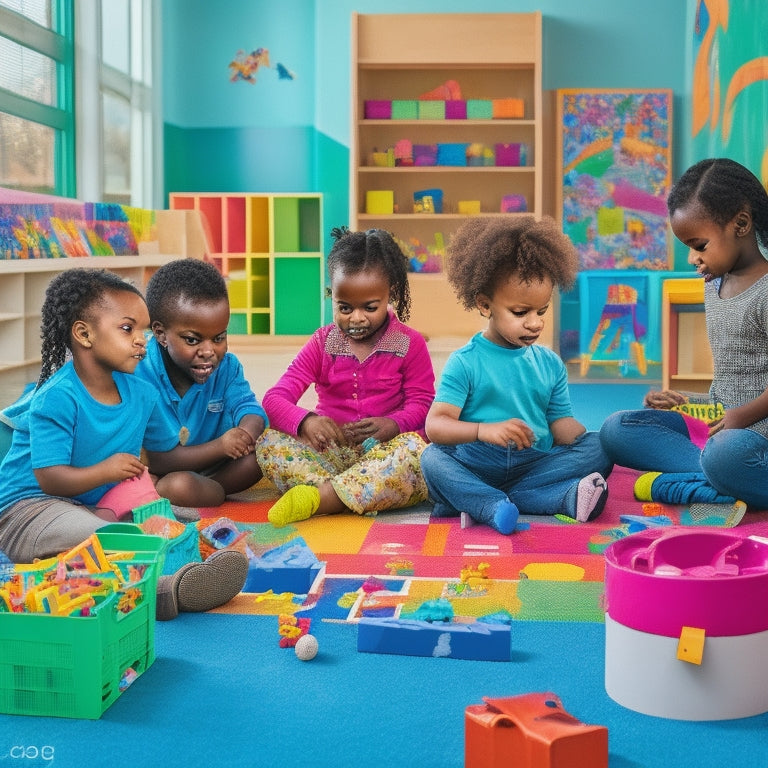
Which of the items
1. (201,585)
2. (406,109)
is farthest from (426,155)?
(201,585)

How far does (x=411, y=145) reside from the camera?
6.10 metres

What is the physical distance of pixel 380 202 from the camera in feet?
20.2

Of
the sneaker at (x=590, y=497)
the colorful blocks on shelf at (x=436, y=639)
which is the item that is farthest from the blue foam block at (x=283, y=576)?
the sneaker at (x=590, y=497)

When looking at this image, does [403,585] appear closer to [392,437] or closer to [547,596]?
[547,596]

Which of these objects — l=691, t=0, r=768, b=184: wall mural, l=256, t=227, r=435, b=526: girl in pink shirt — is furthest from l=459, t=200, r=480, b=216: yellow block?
l=256, t=227, r=435, b=526: girl in pink shirt

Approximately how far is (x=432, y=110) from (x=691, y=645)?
5.15 metres

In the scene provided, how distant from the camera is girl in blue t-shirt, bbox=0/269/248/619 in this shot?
1.78 m

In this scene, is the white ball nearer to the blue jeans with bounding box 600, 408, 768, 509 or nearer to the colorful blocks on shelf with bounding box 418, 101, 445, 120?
the blue jeans with bounding box 600, 408, 768, 509

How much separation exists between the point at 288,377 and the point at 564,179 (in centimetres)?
381

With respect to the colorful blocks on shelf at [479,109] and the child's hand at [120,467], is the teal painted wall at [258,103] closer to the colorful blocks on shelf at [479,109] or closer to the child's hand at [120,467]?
the colorful blocks on shelf at [479,109]

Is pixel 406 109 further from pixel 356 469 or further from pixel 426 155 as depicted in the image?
pixel 356 469

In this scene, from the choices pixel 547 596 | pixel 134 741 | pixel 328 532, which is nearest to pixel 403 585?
pixel 547 596

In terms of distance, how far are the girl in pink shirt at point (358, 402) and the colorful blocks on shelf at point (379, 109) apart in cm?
353

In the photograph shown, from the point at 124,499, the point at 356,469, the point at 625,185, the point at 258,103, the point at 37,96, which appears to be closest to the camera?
the point at 124,499
